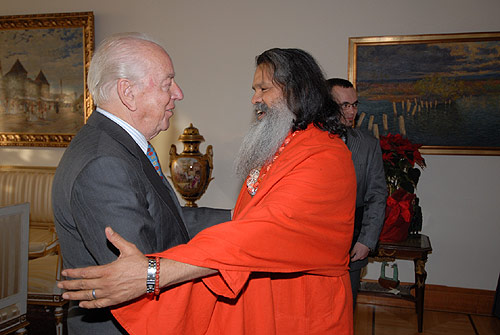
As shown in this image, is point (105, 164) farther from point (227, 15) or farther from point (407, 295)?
point (227, 15)

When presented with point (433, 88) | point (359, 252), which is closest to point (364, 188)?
point (359, 252)

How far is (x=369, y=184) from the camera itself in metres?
3.07

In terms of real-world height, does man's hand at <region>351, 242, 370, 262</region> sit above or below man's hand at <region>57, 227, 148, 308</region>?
below

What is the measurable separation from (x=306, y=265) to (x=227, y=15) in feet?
12.2

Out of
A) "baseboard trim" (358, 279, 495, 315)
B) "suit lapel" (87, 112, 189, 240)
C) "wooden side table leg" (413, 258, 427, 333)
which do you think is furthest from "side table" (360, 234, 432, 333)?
"suit lapel" (87, 112, 189, 240)

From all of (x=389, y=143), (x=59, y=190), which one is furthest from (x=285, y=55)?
(x=389, y=143)

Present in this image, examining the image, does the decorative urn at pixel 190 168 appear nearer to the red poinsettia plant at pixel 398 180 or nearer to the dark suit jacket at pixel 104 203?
the red poinsettia plant at pixel 398 180

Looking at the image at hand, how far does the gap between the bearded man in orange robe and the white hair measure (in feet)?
1.97

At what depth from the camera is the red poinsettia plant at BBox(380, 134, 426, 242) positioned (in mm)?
3676

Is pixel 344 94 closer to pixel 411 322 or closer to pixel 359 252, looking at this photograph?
pixel 359 252

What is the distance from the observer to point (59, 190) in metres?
1.39

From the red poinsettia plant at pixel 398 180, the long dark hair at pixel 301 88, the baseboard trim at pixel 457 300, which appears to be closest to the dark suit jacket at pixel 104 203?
the long dark hair at pixel 301 88

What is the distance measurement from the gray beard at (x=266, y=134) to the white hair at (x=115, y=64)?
676 mm

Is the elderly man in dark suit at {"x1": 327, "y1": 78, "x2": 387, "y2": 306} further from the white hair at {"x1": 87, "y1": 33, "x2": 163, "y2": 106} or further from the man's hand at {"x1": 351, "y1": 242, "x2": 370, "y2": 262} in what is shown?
the white hair at {"x1": 87, "y1": 33, "x2": 163, "y2": 106}
